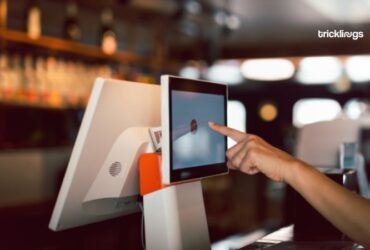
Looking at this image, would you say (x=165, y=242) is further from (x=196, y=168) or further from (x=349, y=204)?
(x=349, y=204)

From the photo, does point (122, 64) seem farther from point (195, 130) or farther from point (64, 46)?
point (195, 130)

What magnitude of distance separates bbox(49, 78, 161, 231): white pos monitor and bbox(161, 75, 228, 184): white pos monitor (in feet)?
0.64

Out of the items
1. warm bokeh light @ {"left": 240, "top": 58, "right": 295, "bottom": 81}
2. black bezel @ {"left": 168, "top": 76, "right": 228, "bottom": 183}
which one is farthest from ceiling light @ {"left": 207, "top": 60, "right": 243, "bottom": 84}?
black bezel @ {"left": 168, "top": 76, "right": 228, "bottom": 183}

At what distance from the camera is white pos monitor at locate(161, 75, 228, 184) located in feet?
4.97

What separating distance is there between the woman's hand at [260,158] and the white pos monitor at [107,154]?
0.33m

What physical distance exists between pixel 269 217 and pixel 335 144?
19.8ft

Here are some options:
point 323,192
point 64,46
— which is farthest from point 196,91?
point 64,46

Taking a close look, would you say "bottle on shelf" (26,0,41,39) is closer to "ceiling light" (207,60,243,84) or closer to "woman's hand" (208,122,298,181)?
"ceiling light" (207,60,243,84)

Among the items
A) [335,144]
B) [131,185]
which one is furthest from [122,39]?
[131,185]

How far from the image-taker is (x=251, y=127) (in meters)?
16.0

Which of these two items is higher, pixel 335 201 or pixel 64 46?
pixel 64 46

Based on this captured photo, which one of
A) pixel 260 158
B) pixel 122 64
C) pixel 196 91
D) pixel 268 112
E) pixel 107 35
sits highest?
pixel 107 35

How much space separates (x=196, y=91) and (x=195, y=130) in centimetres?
12

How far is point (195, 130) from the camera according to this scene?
64.9 inches
